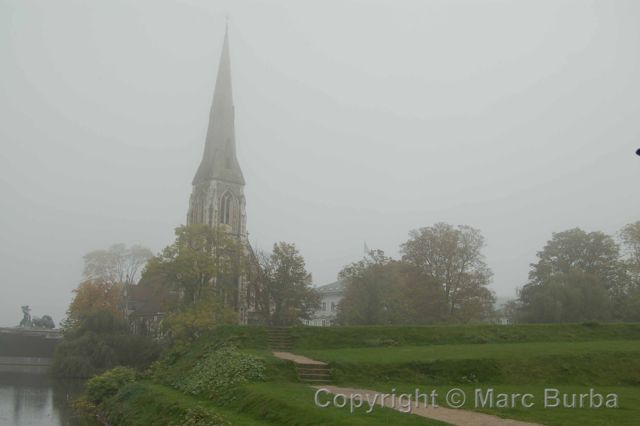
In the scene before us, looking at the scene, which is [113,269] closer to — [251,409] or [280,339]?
[280,339]

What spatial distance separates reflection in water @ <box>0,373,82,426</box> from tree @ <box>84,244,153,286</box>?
1027 inches

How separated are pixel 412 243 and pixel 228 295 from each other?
15.8 metres

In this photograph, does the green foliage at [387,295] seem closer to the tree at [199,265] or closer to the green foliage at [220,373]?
the tree at [199,265]

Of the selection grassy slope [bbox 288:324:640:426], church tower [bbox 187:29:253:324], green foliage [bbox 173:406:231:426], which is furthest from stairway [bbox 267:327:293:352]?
church tower [bbox 187:29:253:324]

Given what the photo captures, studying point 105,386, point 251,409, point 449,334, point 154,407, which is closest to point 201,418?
point 251,409

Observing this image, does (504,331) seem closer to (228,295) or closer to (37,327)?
(228,295)

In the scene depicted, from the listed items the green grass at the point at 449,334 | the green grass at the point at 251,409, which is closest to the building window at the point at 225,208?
the green grass at the point at 449,334

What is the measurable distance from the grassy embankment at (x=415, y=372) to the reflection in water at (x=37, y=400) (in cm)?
279

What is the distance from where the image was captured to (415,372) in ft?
69.8

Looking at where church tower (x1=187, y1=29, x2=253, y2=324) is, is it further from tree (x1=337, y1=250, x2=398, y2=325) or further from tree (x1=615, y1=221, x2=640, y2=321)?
tree (x1=615, y1=221, x2=640, y2=321)

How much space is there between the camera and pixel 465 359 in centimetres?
2175

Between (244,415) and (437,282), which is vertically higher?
(437,282)

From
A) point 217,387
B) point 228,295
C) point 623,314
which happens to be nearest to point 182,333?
point 228,295

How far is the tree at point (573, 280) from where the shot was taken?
44.1 metres
